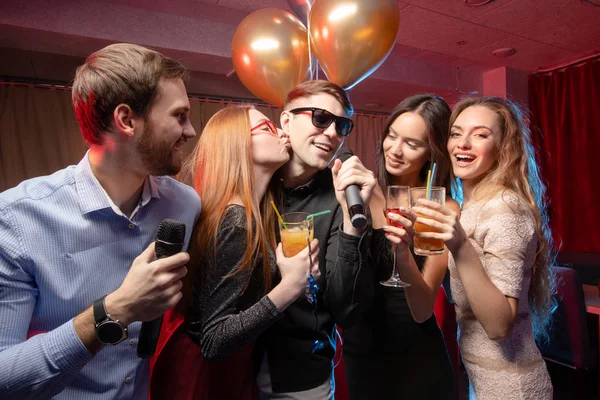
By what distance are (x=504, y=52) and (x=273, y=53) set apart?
409 cm

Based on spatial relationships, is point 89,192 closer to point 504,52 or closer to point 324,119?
point 324,119

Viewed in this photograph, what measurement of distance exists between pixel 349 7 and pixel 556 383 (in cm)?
379

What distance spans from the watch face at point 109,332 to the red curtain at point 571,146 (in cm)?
594

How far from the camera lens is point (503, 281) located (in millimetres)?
1420

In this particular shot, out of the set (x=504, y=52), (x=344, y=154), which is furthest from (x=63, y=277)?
(x=504, y=52)

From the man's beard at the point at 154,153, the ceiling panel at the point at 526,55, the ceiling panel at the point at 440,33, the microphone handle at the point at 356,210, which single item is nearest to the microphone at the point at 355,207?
the microphone handle at the point at 356,210

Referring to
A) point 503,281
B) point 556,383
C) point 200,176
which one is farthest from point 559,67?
point 200,176

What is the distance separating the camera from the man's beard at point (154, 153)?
1.24 m

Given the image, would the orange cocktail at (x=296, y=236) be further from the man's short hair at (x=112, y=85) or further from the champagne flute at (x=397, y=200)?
the man's short hair at (x=112, y=85)

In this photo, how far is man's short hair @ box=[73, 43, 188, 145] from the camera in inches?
47.3

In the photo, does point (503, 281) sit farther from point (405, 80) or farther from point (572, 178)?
point (572, 178)

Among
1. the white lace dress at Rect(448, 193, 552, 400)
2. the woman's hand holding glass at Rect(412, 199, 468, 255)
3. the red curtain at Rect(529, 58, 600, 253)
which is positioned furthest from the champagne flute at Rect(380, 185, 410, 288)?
the red curtain at Rect(529, 58, 600, 253)

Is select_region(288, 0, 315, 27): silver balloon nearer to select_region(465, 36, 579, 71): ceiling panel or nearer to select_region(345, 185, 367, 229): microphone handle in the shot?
select_region(345, 185, 367, 229): microphone handle

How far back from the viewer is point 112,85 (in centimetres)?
120
